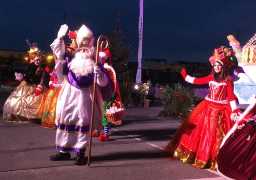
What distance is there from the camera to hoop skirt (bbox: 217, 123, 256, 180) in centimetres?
390

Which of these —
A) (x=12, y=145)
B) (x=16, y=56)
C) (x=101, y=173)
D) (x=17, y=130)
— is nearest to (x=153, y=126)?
(x=17, y=130)

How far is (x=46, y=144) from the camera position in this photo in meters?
6.98

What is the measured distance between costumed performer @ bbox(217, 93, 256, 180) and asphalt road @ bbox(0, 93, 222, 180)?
2.73 feet

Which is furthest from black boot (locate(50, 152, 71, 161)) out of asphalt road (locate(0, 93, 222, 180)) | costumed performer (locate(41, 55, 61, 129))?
costumed performer (locate(41, 55, 61, 129))

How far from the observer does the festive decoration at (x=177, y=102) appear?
1247 centimetres

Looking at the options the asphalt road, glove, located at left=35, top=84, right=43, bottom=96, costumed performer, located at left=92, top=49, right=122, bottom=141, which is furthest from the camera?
glove, located at left=35, top=84, right=43, bottom=96

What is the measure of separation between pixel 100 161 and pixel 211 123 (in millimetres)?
2052

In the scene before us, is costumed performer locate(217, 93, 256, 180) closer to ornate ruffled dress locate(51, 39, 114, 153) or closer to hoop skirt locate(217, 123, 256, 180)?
hoop skirt locate(217, 123, 256, 180)

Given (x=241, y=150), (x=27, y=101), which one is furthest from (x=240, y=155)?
(x=27, y=101)

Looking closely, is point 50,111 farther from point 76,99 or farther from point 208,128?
point 208,128

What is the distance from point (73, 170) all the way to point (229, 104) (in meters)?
2.92

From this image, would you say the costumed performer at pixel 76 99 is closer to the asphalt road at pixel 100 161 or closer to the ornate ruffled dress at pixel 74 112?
the ornate ruffled dress at pixel 74 112

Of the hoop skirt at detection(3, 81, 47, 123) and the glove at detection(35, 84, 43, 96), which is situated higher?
the glove at detection(35, 84, 43, 96)

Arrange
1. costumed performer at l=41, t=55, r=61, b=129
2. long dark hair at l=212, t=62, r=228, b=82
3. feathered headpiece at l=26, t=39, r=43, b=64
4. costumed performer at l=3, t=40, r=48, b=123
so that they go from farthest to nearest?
feathered headpiece at l=26, t=39, r=43, b=64
costumed performer at l=3, t=40, r=48, b=123
costumed performer at l=41, t=55, r=61, b=129
long dark hair at l=212, t=62, r=228, b=82
